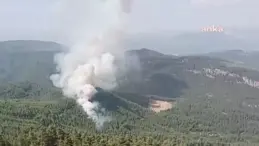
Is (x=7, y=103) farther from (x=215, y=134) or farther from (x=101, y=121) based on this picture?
(x=215, y=134)

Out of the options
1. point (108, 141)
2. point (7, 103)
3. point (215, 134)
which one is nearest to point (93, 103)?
point (7, 103)

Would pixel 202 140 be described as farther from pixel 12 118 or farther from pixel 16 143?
pixel 16 143

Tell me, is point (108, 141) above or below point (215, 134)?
above

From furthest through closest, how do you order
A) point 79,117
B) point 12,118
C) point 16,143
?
point 79,117 → point 12,118 → point 16,143

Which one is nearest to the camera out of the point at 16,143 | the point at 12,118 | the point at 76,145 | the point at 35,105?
the point at 76,145

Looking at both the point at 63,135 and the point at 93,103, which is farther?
the point at 93,103

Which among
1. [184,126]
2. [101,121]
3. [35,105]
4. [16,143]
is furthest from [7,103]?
[16,143]

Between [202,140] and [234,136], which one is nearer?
[202,140]

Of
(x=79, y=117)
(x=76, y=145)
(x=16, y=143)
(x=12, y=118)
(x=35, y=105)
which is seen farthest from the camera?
(x=35, y=105)

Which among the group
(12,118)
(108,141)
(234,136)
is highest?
(108,141)
